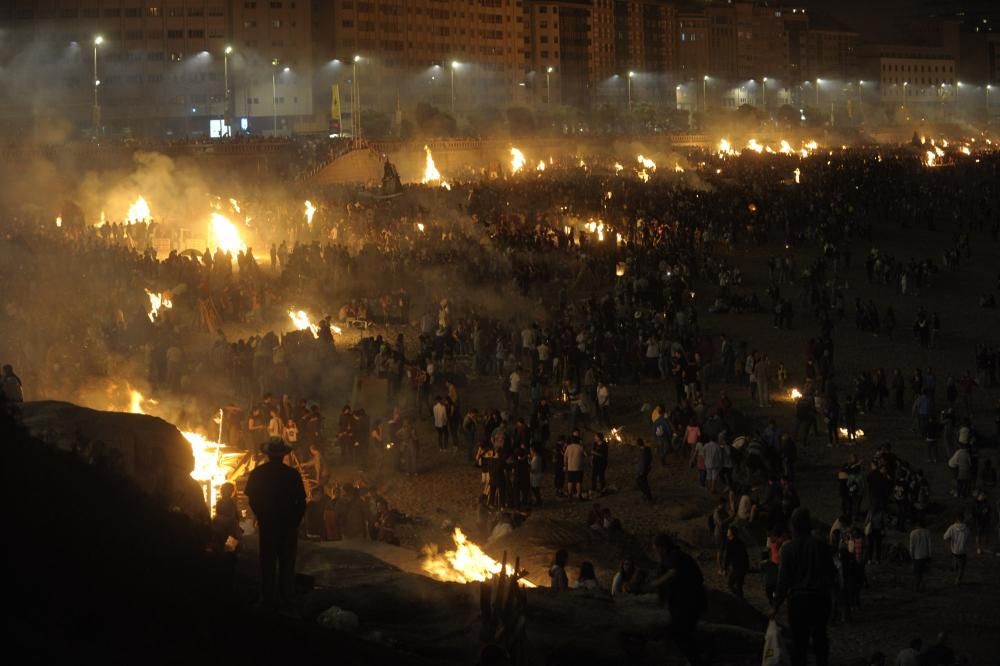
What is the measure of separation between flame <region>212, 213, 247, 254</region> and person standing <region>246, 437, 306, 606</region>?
2850cm

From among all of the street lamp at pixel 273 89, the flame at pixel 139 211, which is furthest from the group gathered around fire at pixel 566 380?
the street lamp at pixel 273 89

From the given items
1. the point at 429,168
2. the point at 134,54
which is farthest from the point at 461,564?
the point at 134,54

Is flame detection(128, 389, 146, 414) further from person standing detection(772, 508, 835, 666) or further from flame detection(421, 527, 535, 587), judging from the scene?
person standing detection(772, 508, 835, 666)

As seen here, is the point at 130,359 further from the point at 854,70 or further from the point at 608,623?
the point at 854,70

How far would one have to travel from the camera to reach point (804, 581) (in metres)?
7.80

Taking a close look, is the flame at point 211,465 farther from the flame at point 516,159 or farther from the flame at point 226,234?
the flame at point 516,159

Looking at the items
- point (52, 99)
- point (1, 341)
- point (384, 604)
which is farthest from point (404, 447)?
point (52, 99)

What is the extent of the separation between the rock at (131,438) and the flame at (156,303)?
1245 centimetres

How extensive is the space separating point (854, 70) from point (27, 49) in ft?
383

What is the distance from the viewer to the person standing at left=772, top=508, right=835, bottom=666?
25.5 ft

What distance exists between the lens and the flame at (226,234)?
3697cm

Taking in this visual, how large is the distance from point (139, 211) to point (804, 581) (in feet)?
125

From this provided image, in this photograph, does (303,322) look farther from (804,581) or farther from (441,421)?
(804,581)

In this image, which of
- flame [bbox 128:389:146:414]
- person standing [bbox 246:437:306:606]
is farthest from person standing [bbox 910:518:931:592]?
flame [bbox 128:389:146:414]
